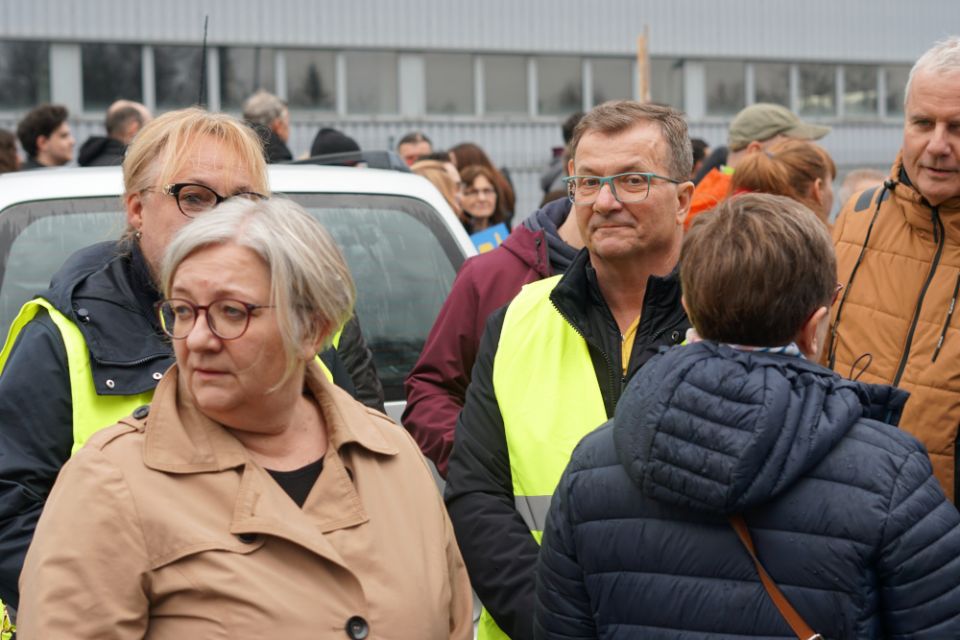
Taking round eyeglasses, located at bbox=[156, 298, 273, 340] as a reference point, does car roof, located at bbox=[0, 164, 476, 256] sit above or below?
above

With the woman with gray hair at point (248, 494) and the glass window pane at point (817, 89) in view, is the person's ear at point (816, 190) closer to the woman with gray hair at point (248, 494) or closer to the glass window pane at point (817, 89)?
the woman with gray hair at point (248, 494)

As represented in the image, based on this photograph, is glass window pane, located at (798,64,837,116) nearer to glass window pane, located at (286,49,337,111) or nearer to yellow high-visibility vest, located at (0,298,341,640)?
glass window pane, located at (286,49,337,111)

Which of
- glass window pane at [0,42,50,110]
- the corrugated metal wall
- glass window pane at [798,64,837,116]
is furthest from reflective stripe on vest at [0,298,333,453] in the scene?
glass window pane at [798,64,837,116]

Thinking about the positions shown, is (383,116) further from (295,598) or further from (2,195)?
(295,598)

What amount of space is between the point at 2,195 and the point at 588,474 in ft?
8.44

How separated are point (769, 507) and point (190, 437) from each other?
42.5 inches

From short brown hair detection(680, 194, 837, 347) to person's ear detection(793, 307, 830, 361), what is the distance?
20 mm

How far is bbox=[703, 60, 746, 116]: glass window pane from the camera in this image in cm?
2198

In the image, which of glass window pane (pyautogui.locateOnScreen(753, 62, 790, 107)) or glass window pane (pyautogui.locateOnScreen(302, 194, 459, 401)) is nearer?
glass window pane (pyautogui.locateOnScreen(302, 194, 459, 401))

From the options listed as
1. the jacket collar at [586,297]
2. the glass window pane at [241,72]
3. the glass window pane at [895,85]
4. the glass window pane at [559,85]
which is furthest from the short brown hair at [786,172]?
the glass window pane at [895,85]

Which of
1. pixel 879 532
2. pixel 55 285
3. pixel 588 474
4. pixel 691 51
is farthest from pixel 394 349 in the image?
pixel 691 51

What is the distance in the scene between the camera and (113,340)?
3.04 m

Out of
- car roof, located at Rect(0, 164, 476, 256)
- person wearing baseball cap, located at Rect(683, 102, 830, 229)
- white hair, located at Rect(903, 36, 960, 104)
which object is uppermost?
white hair, located at Rect(903, 36, 960, 104)

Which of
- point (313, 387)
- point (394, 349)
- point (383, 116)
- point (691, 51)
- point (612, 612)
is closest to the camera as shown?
point (612, 612)
